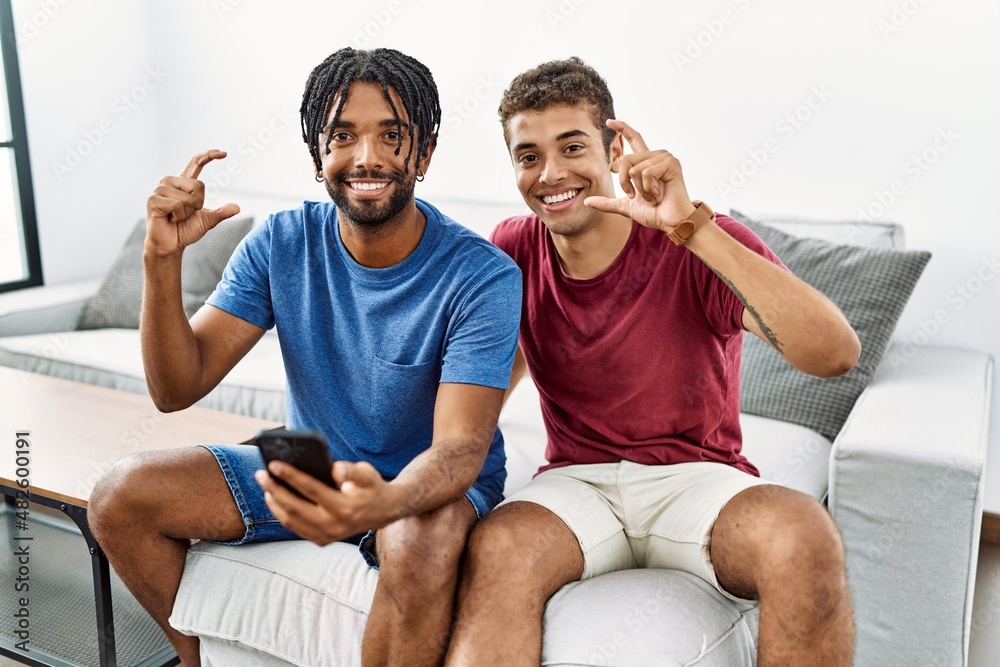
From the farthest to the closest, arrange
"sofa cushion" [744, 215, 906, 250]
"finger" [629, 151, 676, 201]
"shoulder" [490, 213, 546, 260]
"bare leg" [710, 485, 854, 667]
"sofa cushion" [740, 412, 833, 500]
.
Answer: "sofa cushion" [744, 215, 906, 250] < "sofa cushion" [740, 412, 833, 500] < "shoulder" [490, 213, 546, 260] < "finger" [629, 151, 676, 201] < "bare leg" [710, 485, 854, 667]

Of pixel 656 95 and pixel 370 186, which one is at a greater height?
pixel 656 95

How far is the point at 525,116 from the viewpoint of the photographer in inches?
61.4

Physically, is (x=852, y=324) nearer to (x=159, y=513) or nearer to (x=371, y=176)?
(x=371, y=176)

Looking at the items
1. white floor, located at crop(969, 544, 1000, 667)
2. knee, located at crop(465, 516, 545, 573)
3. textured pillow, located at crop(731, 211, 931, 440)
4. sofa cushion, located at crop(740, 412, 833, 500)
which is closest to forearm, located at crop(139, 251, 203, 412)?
knee, located at crop(465, 516, 545, 573)

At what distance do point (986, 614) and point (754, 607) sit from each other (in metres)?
0.98

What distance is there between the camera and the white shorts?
54.5 inches

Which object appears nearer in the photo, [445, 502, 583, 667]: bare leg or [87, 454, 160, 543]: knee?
[445, 502, 583, 667]: bare leg

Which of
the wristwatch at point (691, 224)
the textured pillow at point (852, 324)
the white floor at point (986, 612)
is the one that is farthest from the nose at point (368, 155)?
the white floor at point (986, 612)

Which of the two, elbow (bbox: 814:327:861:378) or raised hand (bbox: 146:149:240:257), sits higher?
raised hand (bbox: 146:149:240:257)

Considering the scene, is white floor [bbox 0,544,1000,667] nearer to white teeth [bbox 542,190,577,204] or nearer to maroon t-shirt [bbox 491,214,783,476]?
maroon t-shirt [bbox 491,214,783,476]

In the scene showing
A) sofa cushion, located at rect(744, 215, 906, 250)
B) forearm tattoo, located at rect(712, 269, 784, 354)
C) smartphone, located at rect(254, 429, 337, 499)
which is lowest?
smartphone, located at rect(254, 429, 337, 499)

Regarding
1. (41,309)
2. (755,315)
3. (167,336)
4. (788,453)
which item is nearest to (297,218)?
(167,336)

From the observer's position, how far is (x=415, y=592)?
1.27 m

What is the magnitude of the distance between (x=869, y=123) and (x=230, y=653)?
1.94m
